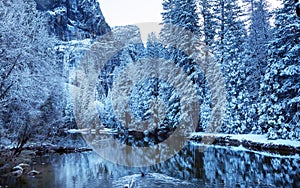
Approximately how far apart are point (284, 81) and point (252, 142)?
5.06m

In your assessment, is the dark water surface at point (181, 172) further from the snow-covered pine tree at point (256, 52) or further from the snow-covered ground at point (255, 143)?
the snow-covered pine tree at point (256, 52)

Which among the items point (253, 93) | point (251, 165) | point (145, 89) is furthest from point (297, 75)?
point (145, 89)

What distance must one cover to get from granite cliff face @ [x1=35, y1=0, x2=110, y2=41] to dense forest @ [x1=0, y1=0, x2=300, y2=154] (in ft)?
237

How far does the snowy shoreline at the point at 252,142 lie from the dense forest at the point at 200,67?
82 cm

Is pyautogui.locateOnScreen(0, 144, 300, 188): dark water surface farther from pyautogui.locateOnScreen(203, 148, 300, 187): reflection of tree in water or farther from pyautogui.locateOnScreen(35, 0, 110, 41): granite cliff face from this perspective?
pyautogui.locateOnScreen(35, 0, 110, 41): granite cliff face

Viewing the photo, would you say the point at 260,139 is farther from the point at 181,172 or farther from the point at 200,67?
the point at 200,67

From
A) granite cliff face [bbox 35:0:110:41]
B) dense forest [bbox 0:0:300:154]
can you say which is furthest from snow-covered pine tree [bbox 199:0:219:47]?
granite cliff face [bbox 35:0:110:41]

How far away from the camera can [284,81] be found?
73.5ft

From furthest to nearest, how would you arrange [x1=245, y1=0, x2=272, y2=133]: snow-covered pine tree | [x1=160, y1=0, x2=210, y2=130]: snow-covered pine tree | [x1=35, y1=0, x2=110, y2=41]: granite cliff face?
[x1=35, y1=0, x2=110, y2=41]: granite cliff face, [x1=160, y1=0, x2=210, y2=130]: snow-covered pine tree, [x1=245, y1=0, x2=272, y2=133]: snow-covered pine tree

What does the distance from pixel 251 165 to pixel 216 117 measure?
46.6 feet

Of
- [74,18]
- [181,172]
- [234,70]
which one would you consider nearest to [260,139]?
[234,70]

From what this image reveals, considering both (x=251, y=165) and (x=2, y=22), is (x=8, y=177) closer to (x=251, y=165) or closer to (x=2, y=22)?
(x=2, y=22)

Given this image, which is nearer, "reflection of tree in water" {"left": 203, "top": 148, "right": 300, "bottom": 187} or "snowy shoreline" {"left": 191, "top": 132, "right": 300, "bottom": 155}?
"reflection of tree in water" {"left": 203, "top": 148, "right": 300, "bottom": 187}

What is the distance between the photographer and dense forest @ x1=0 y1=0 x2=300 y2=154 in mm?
14898
